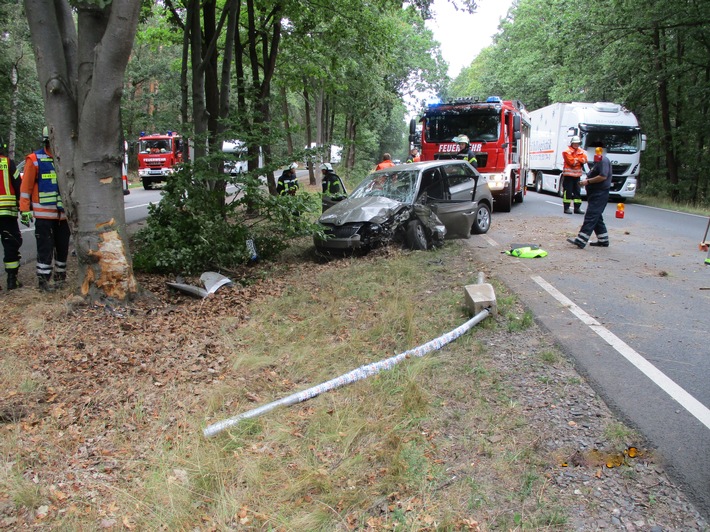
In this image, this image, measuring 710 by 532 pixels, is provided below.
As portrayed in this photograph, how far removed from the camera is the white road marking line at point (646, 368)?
3.68 metres

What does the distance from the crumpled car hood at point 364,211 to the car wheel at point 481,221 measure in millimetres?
2766

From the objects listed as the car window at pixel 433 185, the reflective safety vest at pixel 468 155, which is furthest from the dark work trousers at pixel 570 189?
the car window at pixel 433 185

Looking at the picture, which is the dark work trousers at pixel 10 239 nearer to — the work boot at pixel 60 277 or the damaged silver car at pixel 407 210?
the work boot at pixel 60 277

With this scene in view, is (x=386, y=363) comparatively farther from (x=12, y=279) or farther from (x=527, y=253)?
(x=12, y=279)

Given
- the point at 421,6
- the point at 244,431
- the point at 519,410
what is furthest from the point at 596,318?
the point at 421,6

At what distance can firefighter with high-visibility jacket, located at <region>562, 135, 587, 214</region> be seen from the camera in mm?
14188

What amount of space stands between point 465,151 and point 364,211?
6525 mm

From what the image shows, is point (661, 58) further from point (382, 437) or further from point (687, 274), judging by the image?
point (382, 437)

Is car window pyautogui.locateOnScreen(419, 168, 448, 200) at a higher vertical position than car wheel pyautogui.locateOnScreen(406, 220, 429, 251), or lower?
higher

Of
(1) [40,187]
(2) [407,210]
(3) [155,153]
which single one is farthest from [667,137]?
(1) [40,187]

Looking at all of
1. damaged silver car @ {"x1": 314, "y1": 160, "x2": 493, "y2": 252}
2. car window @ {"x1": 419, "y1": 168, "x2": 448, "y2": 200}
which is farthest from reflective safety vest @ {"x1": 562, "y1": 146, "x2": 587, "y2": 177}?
car window @ {"x1": 419, "y1": 168, "x2": 448, "y2": 200}

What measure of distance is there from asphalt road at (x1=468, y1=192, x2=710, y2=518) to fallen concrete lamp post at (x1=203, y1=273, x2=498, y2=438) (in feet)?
2.02

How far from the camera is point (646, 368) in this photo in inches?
171

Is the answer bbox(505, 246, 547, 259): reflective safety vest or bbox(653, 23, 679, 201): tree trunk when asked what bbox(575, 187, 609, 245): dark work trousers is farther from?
bbox(653, 23, 679, 201): tree trunk
